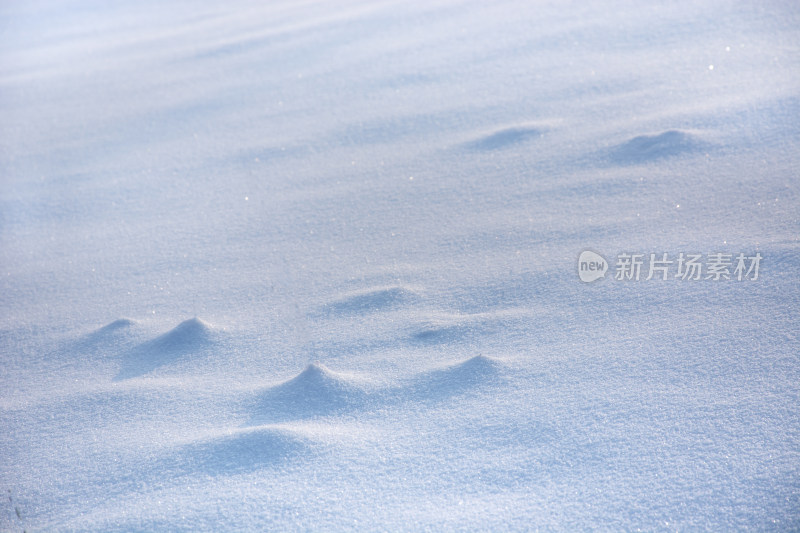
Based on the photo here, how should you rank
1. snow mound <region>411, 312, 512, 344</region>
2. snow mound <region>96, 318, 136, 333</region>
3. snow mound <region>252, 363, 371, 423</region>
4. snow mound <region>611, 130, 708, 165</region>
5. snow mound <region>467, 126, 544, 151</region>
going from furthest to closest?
snow mound <region>467, 126, 544, 151</region>
snow mound <region>611, 130, 708, 165</region>
snow mound <region>96, 318, 136, 333</region>
snow mound <region>411, 312, 512, 344</region>
snow mound <region>252, 363, 371, 423</region>

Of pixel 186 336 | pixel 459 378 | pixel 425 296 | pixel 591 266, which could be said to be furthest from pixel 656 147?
pixel 186 336

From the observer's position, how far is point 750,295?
1812 millimetres

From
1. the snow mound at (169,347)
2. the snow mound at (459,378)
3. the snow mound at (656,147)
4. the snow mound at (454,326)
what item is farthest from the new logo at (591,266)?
the snow mound at (169,347)

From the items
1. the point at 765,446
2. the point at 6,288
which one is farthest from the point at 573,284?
the point at 6,288

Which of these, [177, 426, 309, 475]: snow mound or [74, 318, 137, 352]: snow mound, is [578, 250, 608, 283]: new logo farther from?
[74, 318, 137, 352]: snow mound

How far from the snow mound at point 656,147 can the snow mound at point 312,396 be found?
1665 mm

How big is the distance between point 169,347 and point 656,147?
2.09m

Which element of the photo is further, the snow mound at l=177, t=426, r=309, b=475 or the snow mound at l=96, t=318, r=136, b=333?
the snow mound at l=96, t=318, r=136, b=333

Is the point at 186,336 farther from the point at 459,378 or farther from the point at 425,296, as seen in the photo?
the point at 459,378

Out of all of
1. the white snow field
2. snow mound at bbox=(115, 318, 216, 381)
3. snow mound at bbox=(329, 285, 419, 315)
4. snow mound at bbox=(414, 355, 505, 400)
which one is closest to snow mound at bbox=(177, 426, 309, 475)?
the white snow field

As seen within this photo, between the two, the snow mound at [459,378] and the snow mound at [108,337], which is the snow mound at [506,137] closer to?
the snow mound at [459,378]

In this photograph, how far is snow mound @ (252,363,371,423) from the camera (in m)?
1.59

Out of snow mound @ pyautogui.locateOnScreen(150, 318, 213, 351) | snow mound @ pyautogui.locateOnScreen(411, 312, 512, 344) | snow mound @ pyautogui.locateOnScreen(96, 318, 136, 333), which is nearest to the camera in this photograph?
snow mound @ pyautogui.locateOnScreen(411, 312, 512, 344)

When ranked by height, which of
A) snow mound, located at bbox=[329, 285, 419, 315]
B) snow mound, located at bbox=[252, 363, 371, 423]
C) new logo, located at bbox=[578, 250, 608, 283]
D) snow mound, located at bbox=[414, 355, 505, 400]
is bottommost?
snow mound, located at bbox=[414, 355, 505, 400]
